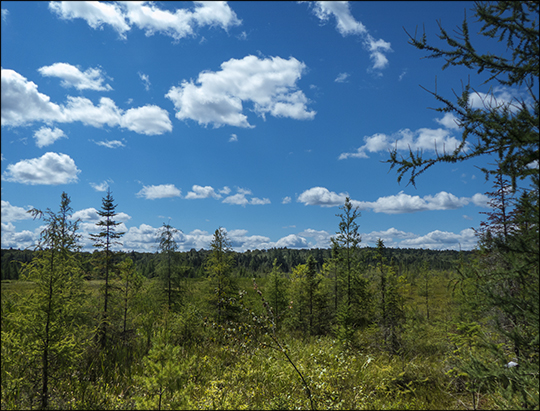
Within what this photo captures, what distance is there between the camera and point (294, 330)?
17125 mm

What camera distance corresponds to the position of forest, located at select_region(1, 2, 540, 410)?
14.6ft

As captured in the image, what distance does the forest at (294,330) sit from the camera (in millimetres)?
4449

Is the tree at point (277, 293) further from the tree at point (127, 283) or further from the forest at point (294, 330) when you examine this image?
the tree at point (127, 283)

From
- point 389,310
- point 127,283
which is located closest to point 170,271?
point 127,283

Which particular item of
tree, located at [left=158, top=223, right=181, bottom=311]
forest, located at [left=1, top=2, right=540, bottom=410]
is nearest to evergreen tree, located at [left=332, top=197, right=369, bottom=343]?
forest, located at [left=1, top=2, right=540, bottom=410]

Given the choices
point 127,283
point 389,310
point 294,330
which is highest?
point 127,283

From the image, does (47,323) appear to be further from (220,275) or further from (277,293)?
(277,293)

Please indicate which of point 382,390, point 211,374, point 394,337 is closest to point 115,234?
point 211,374

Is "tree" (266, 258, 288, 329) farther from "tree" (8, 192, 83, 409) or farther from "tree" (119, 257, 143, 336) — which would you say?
"tree" (8, 192, 83, 409)

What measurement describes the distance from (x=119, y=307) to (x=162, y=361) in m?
9.35

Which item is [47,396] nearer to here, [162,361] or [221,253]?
[162,361]

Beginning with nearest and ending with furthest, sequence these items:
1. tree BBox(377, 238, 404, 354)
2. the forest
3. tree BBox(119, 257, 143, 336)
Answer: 1. the forest
2. tree BBox(119, 257, 143, 336)
3. tree BBox(377, 238, 404, 354)

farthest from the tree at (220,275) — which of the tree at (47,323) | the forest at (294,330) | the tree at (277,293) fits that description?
the tree at (47,323)

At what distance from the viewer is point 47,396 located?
632 cm
